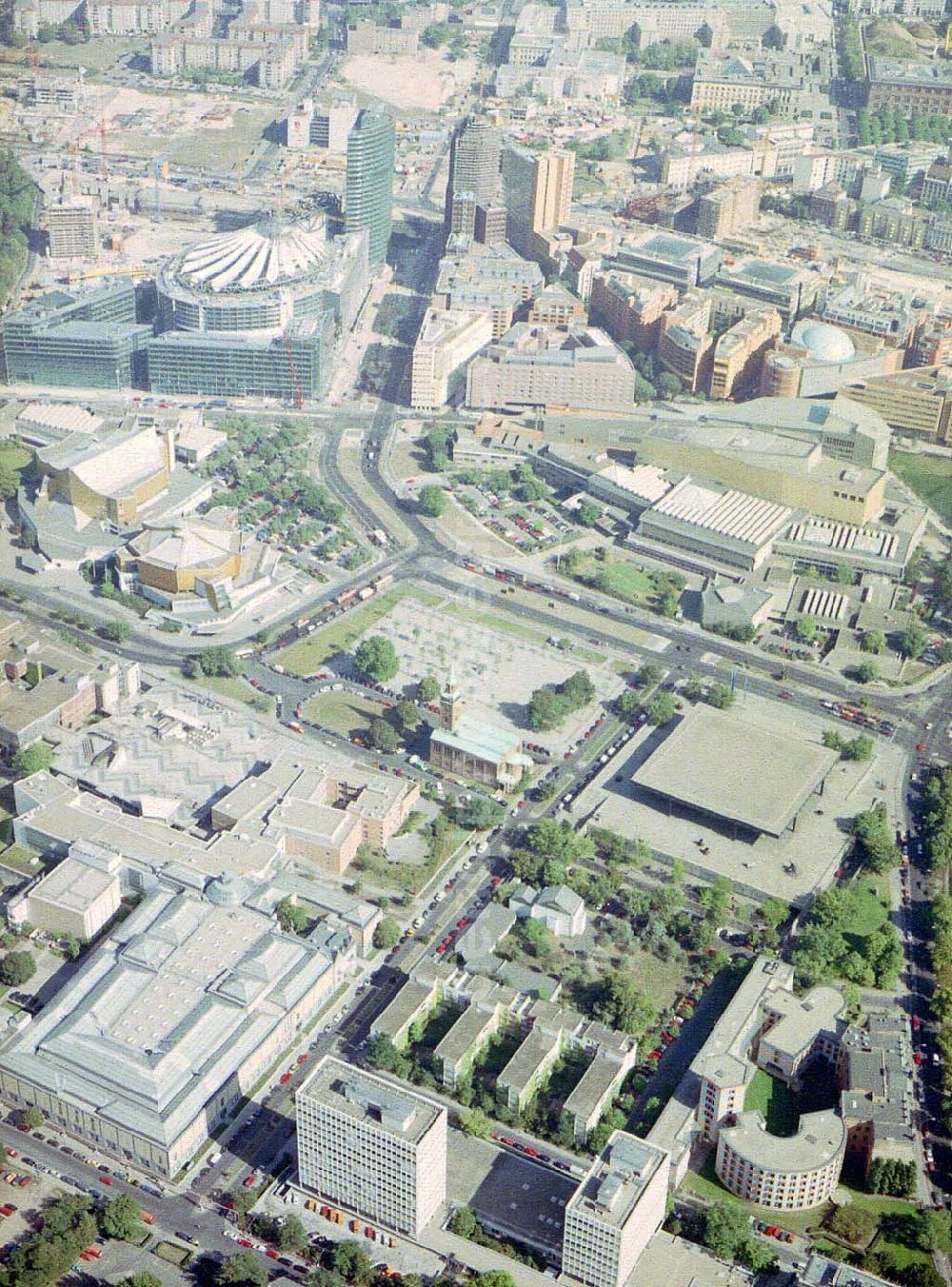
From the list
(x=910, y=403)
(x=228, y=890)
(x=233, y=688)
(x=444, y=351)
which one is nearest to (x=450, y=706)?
(x=233, y=688)

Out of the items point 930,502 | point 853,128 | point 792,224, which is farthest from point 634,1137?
point 853,128

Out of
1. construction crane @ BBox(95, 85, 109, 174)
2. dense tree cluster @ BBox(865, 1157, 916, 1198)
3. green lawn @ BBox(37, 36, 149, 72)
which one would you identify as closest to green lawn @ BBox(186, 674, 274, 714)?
dense tree cluster @ BBox(865, 1157, 916, 1198)

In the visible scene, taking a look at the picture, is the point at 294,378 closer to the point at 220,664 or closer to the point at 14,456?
the point at 14,456

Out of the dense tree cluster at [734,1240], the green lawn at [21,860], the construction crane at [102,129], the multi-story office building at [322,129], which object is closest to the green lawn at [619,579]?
the green lawn at [21,860]

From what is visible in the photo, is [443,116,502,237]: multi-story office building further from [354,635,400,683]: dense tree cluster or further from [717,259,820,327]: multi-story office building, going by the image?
[354,635,400,683]: dense tree cluster

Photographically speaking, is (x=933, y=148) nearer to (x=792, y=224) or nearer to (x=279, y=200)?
(x=792, y=224)

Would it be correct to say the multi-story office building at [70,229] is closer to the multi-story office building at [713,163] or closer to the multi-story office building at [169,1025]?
the multi-story office building at [713,163]
